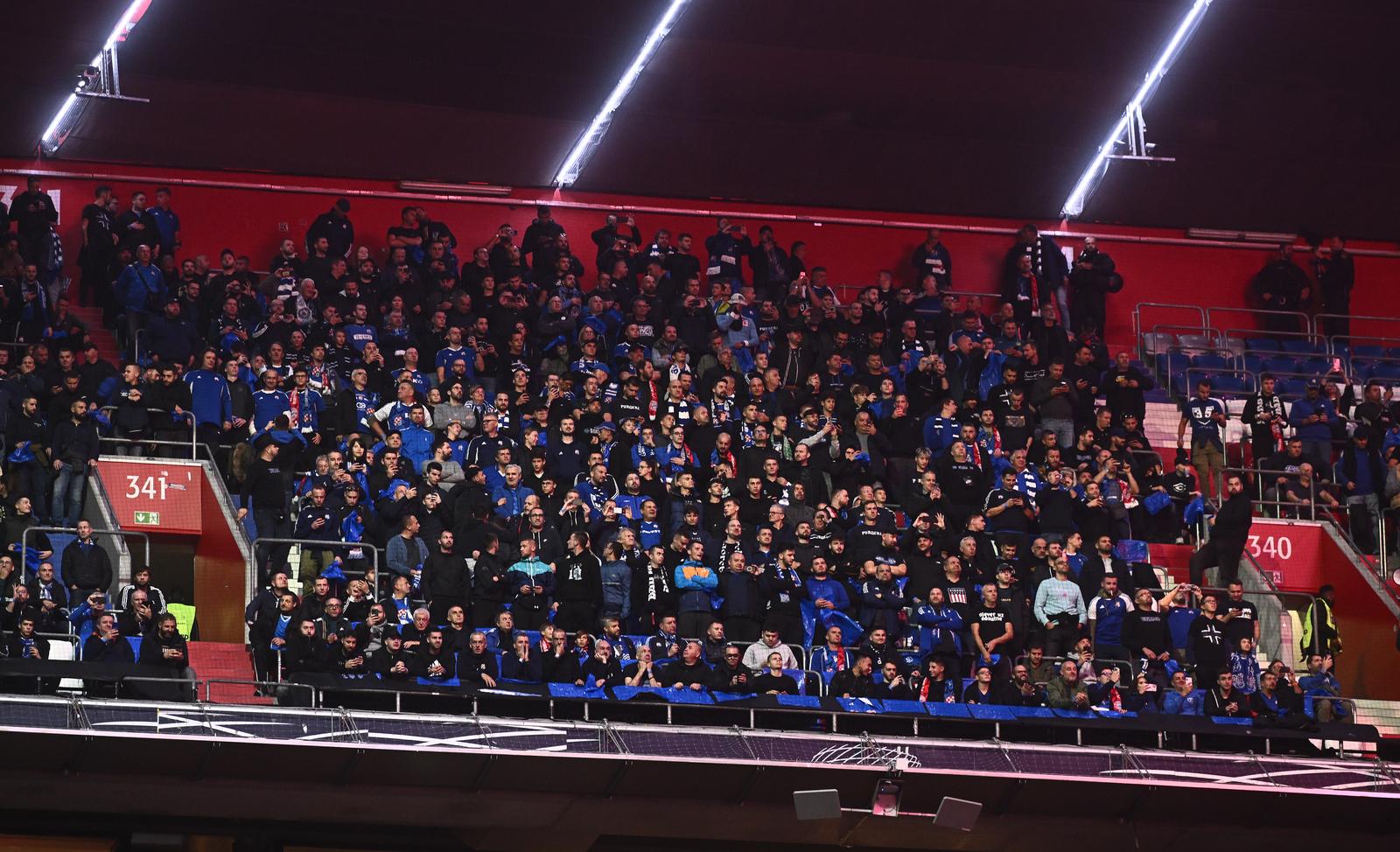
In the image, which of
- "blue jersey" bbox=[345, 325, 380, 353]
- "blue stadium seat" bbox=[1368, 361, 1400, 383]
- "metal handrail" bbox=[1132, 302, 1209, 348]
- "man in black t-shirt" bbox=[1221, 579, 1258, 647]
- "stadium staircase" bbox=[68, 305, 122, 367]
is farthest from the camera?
"metal handrail" bbox=[1132, 302, 1209, 348]

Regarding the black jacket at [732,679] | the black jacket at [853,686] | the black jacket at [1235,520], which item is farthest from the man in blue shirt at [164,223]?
the black jacket at [1235,520]

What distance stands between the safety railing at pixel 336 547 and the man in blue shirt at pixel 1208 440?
9.20 meters

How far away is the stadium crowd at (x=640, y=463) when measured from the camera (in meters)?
16.3

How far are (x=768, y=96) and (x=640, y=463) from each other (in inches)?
262

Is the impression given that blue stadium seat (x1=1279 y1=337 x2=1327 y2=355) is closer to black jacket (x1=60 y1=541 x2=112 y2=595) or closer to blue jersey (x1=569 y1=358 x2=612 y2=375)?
blue jersey (x1=569 y1=358 x2=612 y2=375)

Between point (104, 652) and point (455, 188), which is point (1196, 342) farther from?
point (104, 652)

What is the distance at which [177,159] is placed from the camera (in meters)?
23.2

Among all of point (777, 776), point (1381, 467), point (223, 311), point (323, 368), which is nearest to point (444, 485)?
point (323, 368)

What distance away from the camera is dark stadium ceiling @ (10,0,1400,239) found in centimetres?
2150

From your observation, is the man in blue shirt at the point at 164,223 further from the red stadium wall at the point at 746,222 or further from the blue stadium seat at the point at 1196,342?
the blue stadium seat at the point at 1196,342

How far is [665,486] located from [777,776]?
4.12 m

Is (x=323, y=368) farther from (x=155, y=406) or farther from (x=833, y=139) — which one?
(x=833, y=139)

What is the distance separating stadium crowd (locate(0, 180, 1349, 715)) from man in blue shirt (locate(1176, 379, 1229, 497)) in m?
0.04

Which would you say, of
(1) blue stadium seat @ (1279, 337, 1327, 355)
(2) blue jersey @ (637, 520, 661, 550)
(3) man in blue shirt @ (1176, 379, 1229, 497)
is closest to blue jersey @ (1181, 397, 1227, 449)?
(3) man in blue shirt @ (1176, 379, 1229, 497)
